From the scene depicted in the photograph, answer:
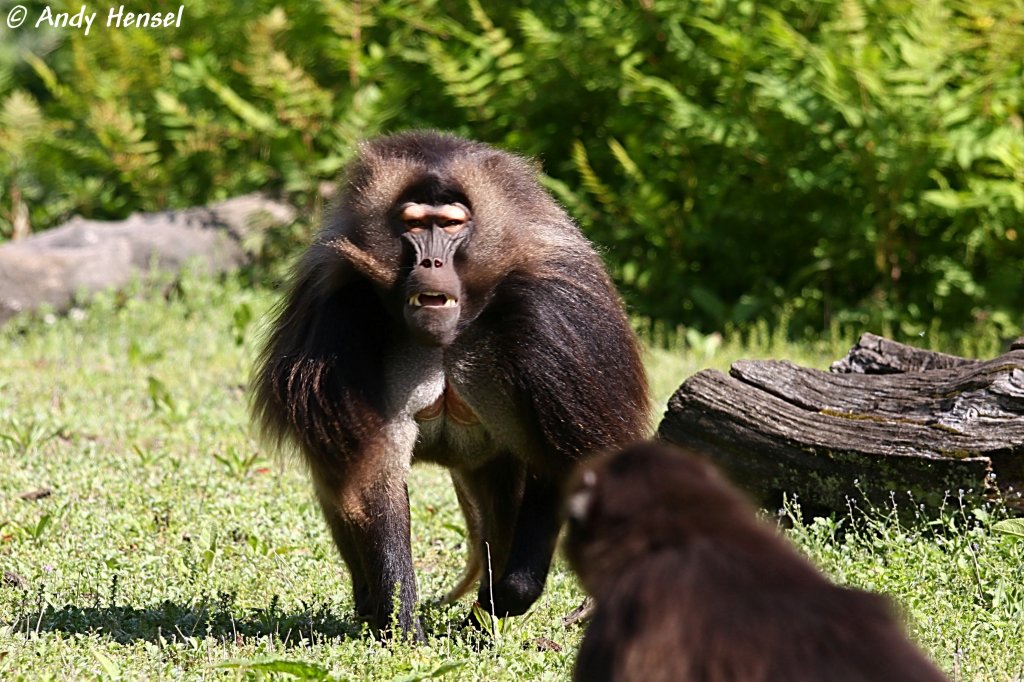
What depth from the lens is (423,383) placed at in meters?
5.18

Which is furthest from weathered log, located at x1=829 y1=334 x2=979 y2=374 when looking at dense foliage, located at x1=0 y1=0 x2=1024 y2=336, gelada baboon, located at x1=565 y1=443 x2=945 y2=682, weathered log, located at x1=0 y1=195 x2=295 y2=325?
weathered log, located at x1=0 y1=195 x2=295 y2=325

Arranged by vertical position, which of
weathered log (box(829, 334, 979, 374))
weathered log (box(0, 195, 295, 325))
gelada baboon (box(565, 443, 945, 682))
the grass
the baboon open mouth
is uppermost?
gelada baboon (box(565, 443, 945, 682))

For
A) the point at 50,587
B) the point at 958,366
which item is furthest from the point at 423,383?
the point at 958,366

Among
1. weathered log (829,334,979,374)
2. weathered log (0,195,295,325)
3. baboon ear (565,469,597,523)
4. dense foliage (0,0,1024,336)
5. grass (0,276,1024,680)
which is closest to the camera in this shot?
baboon ear (565,469,597,523)

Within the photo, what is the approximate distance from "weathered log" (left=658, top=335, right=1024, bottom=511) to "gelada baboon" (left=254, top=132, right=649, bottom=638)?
66 cm

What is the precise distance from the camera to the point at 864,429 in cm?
561

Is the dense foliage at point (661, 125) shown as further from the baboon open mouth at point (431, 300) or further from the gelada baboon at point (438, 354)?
the baboon open mouth at point (431, 300)

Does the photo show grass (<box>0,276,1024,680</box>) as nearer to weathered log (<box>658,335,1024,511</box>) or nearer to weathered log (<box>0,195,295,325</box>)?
A: weathered log (<box>658,335,1024,511</box>)

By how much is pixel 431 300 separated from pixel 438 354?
14.0 inches

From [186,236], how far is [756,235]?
487 centimetres

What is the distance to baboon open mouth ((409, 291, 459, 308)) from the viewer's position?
192 inches

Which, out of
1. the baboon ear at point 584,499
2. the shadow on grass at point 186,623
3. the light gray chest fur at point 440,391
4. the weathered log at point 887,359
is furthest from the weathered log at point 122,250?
the baboon ear at point 584,499

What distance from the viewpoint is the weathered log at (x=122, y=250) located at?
35.9ft

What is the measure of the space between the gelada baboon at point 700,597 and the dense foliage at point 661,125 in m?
7.37
